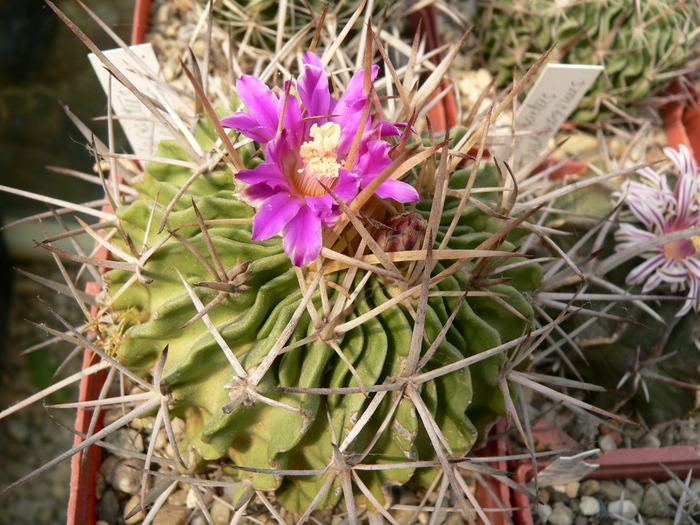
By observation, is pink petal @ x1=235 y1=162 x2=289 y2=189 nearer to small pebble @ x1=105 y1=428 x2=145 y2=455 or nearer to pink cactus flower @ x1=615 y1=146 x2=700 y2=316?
small pebble @ x1=105 y1=428 x2=145 y2=455

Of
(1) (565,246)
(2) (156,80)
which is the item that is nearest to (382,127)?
(2) (156,80)

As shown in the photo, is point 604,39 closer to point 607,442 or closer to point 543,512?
point 607,442

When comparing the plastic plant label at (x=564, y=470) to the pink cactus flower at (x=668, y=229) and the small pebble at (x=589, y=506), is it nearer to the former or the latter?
the small pebble at (x=589, y=506)

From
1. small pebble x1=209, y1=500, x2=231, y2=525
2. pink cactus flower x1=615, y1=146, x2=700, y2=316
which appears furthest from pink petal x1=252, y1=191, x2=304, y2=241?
pink cactus flower x1=615, y1=146, x2=700, y2=316

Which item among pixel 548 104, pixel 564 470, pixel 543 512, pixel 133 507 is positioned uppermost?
pixel 548 104

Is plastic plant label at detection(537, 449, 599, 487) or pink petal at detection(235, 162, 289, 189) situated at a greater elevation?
pink petal at detection(235, 162, 289, 189)

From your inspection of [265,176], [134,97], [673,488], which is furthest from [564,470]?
[134,97]
